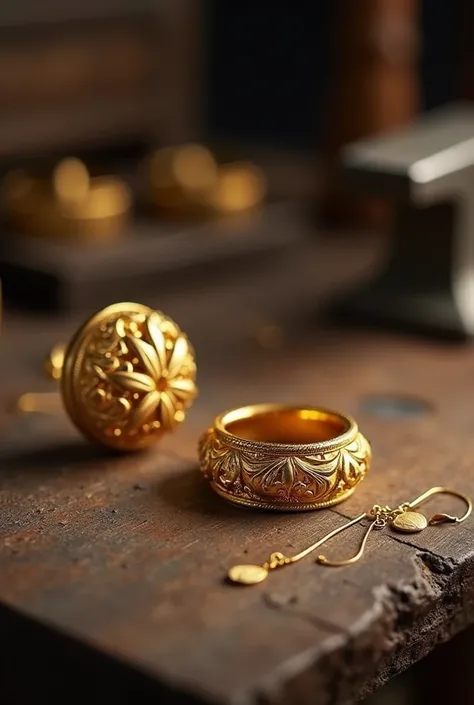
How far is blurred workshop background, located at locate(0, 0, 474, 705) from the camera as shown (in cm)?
160

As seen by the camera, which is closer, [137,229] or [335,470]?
[335,470]

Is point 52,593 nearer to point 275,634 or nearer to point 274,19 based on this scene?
point 275,634

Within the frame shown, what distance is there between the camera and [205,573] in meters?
0.88

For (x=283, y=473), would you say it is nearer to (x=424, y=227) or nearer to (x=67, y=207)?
(x=424, y=227)

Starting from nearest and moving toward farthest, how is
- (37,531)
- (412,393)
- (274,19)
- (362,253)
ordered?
(37,531) → (412,393) → (362,253) → (274,19)

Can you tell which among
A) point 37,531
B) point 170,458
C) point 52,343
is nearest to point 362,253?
point 52,343

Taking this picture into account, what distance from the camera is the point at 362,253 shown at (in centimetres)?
178

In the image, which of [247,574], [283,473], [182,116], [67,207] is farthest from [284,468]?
[182,116]

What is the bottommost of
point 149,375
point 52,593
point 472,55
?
point 52,593

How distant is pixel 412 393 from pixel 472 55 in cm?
67

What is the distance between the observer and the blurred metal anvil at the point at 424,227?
1368 mm

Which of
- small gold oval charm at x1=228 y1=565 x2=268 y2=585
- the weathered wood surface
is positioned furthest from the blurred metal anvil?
small gold oval charm at x1=228 y1=565 x2=268 y2=585

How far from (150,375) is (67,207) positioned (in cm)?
62

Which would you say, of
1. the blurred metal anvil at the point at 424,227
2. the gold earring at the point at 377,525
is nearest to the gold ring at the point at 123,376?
the gold earring at the point at 377,525
